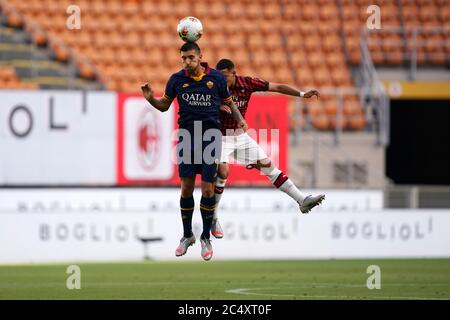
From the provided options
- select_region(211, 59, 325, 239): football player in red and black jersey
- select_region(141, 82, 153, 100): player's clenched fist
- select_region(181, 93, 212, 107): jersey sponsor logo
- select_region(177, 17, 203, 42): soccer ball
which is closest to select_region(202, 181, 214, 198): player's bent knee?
select_region(211, 59, 325, 239): football player in red and black jersey

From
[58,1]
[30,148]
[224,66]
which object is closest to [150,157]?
[30,148]

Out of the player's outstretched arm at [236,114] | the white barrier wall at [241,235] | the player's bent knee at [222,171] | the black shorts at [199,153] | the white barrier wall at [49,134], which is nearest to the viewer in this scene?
the black shorts at [199,153]

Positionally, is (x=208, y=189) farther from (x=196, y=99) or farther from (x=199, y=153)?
(x=196, y=99)

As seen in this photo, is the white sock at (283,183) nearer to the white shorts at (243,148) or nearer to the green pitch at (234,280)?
the white shorts at (243,148)

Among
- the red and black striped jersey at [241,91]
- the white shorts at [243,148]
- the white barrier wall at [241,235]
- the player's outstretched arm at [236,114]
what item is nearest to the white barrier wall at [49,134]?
the white barrier wall at [241,235]

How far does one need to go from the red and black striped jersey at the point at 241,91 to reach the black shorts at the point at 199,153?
0.46m

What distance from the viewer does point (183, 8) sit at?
2891 centimetres

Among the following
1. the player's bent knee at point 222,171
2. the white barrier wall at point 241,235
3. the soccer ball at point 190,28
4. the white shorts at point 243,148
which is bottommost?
the white barrier wall at point 241,235

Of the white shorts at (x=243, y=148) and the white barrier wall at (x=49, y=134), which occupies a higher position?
the white barrier wall at (x=49, y=134)

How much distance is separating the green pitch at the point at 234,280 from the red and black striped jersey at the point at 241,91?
6.38ft

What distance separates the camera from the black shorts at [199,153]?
12.8 m

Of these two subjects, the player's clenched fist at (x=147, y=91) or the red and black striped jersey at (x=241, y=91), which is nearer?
the player's clenched fist at (x=147, y=91)

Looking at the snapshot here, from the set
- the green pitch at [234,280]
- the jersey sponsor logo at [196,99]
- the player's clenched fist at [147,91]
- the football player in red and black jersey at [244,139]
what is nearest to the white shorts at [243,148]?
the football player in red and black jersey at [244,139]

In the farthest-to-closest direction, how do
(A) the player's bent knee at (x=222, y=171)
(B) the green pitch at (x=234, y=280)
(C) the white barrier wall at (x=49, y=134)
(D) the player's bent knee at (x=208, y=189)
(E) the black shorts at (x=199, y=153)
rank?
(C) the white barrier wall at (x=49, y=134), (B) the green pitch at (x=234, y=280), (A) the player's bent knee at (x=222, y=171), (D) the player's bent knee at (x=208, y=189), (E) the black shorts at (x=199, y=153)
